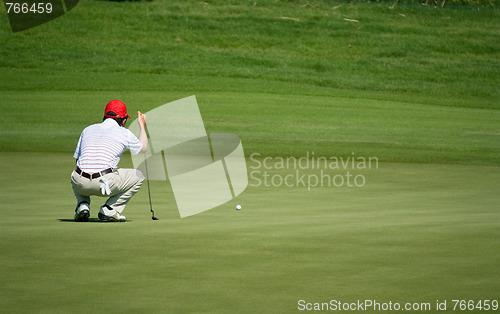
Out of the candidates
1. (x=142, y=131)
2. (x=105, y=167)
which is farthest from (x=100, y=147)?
(x=142, y=131)

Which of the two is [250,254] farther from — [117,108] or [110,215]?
[117,108]

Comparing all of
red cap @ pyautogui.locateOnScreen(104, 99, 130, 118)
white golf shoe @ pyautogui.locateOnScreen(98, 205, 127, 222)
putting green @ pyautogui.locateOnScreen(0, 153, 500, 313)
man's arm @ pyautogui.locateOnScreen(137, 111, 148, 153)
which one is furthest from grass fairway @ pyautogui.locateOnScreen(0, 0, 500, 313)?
red cap @ pyautogui.locateOnScreen(104, 99, 130, 118)

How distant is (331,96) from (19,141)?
572 inches

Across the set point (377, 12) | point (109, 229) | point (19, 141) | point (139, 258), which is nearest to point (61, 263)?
point (139, 258)

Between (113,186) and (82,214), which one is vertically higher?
(113,186)

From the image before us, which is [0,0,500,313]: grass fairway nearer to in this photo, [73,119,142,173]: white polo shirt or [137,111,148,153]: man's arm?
[73,119,142,173]: white polo shirt

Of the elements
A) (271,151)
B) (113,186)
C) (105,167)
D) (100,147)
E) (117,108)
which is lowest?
(271,151)

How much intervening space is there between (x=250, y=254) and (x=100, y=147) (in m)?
2.94

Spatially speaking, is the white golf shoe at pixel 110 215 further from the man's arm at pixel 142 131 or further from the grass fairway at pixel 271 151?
the man's arm at pixel 142 131

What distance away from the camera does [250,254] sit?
25.8 feet

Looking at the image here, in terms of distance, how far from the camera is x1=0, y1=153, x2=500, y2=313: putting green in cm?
635

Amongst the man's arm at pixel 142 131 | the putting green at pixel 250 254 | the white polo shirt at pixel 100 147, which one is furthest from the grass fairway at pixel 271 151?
the man's arm at pixel 142 131

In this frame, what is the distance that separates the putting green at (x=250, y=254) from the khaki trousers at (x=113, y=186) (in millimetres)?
313

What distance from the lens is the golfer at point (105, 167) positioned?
10000 millimetres
